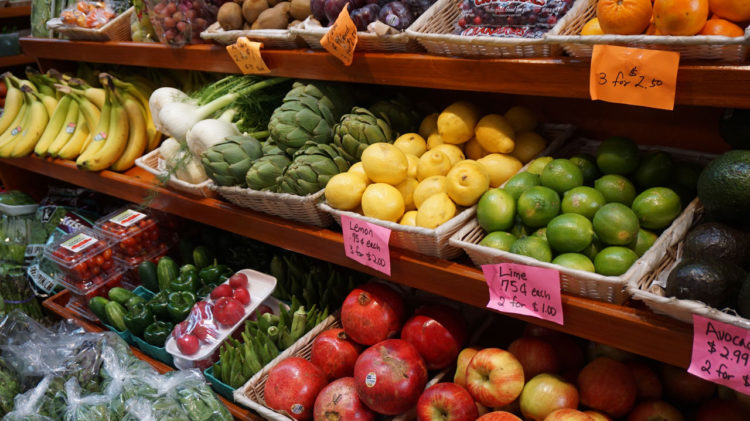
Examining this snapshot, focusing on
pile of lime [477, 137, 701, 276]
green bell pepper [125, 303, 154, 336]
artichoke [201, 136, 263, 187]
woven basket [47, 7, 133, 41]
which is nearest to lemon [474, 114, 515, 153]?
pile of lime [477, 137, 701, 276]

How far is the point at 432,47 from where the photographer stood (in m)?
1.34

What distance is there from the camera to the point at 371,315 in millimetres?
1593

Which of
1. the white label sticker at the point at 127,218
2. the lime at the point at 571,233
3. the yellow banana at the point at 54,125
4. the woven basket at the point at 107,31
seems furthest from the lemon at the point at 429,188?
the yellow banana at the point at 54,125

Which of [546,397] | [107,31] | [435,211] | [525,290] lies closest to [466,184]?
[435,211]

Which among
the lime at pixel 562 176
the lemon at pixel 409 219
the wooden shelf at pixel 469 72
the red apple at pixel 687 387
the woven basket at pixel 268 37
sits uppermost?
the woven basket at pixel 268 37

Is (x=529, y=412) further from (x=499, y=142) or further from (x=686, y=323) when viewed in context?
(x=499, y=142)

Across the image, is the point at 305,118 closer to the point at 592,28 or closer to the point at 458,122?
the point at 458,122

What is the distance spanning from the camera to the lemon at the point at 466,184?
1345 mm

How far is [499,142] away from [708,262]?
0.64 m

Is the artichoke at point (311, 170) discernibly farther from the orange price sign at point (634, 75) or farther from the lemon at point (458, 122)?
the orange price sign at point (634, 75)

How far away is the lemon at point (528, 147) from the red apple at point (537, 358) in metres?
0.49

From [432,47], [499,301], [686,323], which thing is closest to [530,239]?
[499,301]

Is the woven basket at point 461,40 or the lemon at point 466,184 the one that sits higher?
the woven basket at point 461,40

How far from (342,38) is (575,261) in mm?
809
